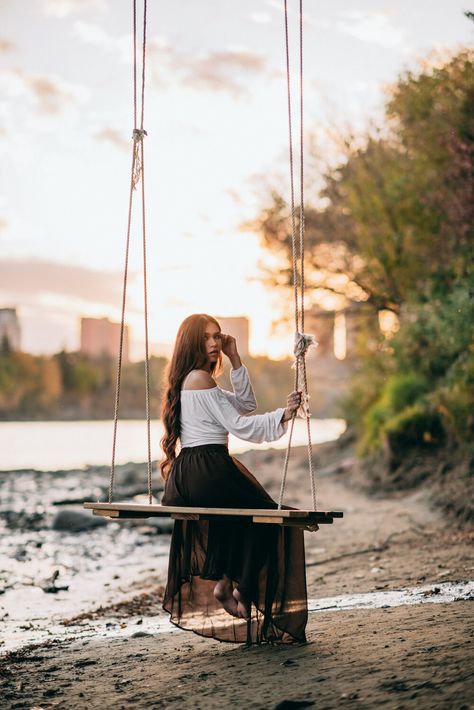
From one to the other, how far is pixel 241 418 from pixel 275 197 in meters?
20.2

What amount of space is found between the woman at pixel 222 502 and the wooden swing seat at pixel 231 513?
280 mm

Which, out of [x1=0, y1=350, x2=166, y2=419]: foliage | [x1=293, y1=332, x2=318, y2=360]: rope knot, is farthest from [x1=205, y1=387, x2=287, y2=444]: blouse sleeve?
[x1=0, y1=350, x2=166, y2=419]: foliage

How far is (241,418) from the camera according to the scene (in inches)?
250

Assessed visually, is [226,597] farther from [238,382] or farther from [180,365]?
[180,365]

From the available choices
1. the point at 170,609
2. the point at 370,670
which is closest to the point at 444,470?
the point at 170,609

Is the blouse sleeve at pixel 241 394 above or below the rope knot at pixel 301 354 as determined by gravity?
below

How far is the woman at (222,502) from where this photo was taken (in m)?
6.38

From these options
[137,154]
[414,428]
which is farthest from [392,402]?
[137,154]

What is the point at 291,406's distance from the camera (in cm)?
624

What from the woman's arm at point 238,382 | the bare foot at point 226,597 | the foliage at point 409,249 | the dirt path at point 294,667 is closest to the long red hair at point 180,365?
the woman's arm at point 238,382

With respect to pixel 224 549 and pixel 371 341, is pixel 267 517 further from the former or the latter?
pixel 371 341

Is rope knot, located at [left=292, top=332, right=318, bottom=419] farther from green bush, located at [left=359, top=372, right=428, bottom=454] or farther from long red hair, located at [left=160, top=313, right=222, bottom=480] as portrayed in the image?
green bush, located at [left=359, top=372, right=428, bottom=454]

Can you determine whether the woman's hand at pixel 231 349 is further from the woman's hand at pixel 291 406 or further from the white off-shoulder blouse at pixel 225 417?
the woman's hand at pixel 291 406

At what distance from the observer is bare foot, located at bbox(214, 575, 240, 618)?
6.54m
